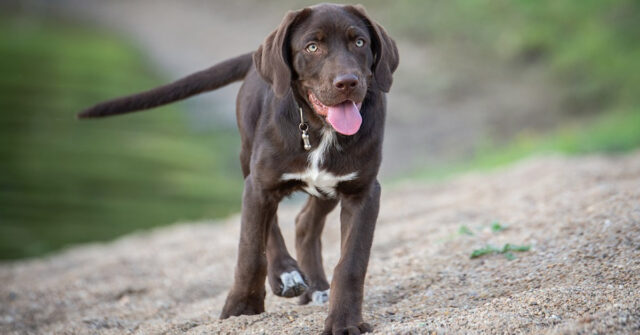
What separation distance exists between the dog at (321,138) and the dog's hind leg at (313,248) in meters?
0.48

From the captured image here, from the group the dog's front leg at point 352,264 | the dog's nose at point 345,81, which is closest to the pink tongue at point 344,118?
the dog's nose at point 345,81

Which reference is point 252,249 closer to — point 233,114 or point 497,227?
point 497,227

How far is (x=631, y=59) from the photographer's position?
18.8 m

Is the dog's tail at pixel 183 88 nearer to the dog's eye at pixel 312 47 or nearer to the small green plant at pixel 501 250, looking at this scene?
the dog's eye at pixel 312 47

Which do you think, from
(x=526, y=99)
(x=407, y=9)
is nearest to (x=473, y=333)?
(x=526, y=99)

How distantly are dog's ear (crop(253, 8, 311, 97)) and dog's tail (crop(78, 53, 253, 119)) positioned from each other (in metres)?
0.99

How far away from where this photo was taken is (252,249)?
17.6ft

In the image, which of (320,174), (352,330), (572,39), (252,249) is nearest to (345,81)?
(320,174)

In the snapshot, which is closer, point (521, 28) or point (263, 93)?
point (263, 93)

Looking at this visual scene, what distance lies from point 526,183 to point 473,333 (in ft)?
16.4

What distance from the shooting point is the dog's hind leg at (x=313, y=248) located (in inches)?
238

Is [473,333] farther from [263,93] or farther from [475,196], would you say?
[475,196]

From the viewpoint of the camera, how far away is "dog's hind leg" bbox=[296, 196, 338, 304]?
6.04m

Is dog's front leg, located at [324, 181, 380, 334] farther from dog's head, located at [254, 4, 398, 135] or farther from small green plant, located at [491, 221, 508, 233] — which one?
small green plant, located at [491, 221, 508, 233]
